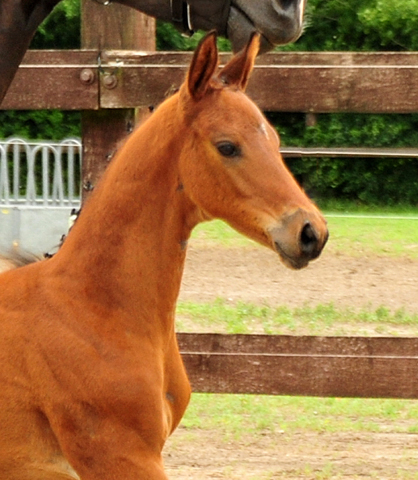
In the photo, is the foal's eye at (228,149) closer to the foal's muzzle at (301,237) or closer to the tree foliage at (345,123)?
the foal's muzzle at (301,237)

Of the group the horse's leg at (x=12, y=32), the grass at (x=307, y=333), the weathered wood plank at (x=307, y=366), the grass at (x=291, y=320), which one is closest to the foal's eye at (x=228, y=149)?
the horse's leg at (x=12, y=32)

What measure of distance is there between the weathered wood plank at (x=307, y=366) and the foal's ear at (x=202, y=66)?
1.54 metres

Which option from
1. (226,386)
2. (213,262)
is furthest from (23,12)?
(213,262)

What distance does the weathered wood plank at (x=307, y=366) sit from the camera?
3.72 m

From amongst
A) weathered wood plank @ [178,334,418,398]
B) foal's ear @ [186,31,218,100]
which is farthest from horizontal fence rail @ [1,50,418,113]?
foal's ear @ [186,31,218,100]

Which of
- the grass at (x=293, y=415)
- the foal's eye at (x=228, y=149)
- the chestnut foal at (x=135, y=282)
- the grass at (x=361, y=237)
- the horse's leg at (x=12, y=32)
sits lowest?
the grass at (x=361, y=237)

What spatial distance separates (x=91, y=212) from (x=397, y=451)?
7.36 feet

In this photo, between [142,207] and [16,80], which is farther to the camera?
[16,80]

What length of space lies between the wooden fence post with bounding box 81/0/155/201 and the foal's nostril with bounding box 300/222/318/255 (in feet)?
4.87

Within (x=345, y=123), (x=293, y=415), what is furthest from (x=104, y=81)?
(x=345, y=123)

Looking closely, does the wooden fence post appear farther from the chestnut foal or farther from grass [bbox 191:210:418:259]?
grass [bbox 191:210:418:259]

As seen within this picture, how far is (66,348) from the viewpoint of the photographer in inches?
96.0

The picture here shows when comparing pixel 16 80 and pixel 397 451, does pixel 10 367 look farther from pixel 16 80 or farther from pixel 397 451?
pixel 397 451

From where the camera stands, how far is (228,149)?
2416 millimetres
